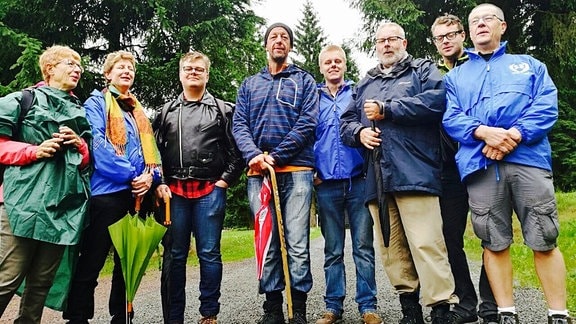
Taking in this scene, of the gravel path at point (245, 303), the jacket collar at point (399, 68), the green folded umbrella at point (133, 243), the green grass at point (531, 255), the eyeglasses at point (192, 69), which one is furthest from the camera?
the green grass at point (531, 255)

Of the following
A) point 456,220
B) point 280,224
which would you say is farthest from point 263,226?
point 456,220

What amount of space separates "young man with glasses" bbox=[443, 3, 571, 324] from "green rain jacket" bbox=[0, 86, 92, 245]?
2.75 metres

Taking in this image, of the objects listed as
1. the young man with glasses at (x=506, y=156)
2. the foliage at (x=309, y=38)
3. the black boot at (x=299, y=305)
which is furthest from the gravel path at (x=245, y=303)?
the foliage at (x=309, y=38)

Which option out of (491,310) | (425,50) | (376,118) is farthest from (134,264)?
(425,50)

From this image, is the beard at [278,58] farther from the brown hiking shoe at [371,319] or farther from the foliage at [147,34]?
the foliage at [147,34]

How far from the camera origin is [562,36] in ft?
45.9

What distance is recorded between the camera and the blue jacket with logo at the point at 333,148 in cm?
441

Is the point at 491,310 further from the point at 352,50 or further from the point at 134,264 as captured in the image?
the point at 352,50

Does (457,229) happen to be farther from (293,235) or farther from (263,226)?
(263,226)

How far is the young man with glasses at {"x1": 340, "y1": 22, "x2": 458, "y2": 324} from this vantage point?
3670mm

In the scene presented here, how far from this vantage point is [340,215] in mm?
4426

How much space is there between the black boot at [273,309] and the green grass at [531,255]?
2.50 m

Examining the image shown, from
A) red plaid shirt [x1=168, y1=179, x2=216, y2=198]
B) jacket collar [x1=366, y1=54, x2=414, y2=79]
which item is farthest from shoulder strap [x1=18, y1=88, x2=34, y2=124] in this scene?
jacket collar [x1=366, y1=54, x2=414, y2=79]

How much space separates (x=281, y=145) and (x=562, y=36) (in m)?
13.1
